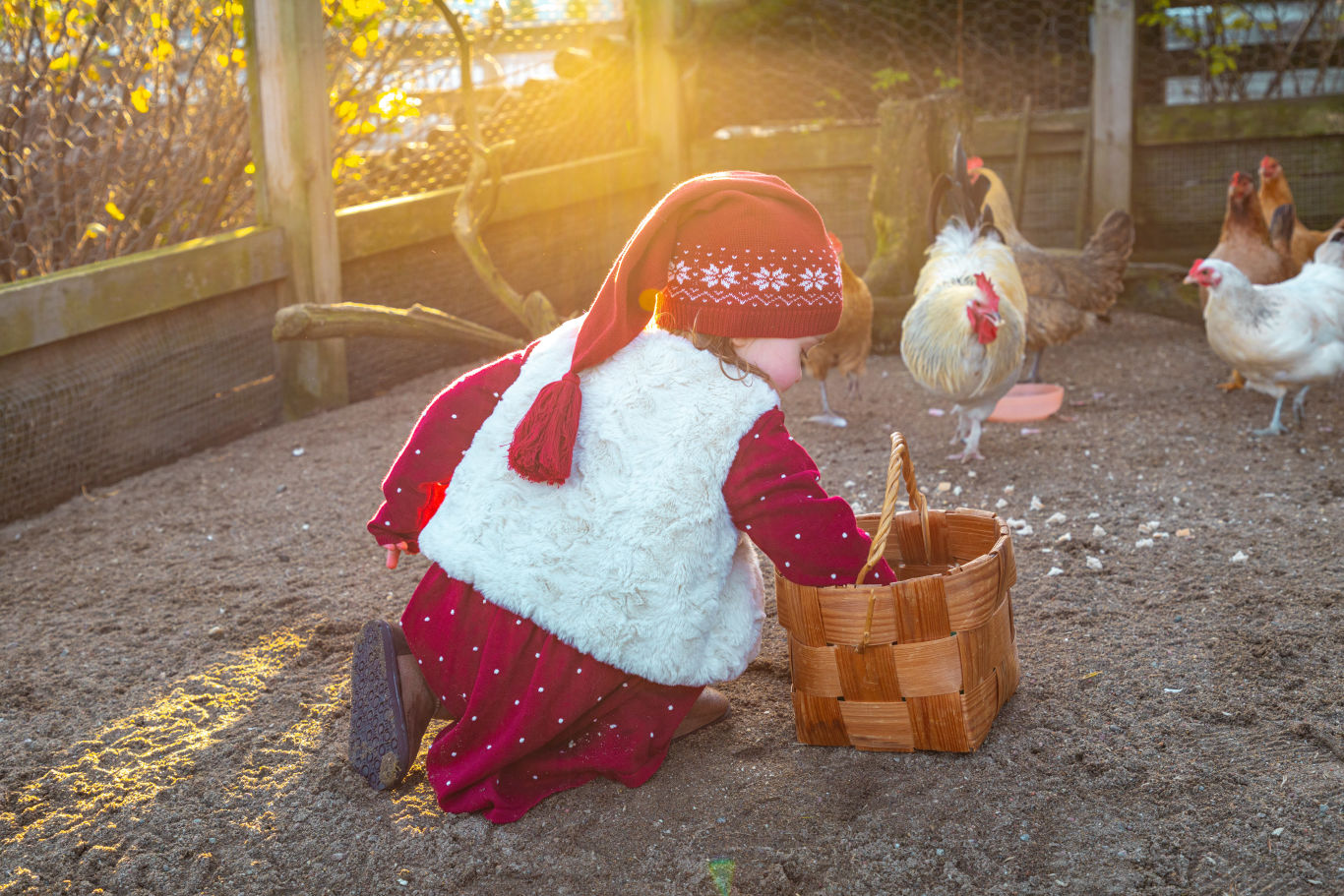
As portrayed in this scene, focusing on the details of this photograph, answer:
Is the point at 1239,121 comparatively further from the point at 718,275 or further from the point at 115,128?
the point at 115,128

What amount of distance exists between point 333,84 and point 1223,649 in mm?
4438

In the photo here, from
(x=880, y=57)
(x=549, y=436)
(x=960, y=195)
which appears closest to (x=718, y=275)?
(x=549, y=436)

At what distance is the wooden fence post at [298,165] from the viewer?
425cm

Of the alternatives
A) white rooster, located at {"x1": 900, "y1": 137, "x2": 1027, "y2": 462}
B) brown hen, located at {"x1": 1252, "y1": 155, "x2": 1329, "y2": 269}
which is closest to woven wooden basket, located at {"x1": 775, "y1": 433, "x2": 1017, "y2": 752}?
white rooster, located at {"x1": 900, "y1": 137, "x2": 1027, "y2": 462}

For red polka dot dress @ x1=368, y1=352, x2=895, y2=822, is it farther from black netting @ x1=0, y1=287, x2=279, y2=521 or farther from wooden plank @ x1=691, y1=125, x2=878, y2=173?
wooden plank @ x1=691, y1=125, x2=878, y2=173

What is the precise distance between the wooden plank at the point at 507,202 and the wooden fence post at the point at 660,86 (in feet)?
0.37

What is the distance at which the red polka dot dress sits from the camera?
180 cm

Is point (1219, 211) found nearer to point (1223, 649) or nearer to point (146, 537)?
point (1223, 649)

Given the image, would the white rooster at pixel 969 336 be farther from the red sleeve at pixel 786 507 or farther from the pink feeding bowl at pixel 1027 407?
the red sleeve at pixel 786 507

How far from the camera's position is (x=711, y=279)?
181 centimetres

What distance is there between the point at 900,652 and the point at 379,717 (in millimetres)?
944

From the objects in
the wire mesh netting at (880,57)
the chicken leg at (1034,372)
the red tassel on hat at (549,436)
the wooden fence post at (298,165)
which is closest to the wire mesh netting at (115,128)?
the wooden fence post at (298,165)

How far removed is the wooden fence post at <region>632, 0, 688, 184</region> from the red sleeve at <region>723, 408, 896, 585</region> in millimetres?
5041

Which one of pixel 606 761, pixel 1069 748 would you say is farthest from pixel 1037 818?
pixel 606 761
